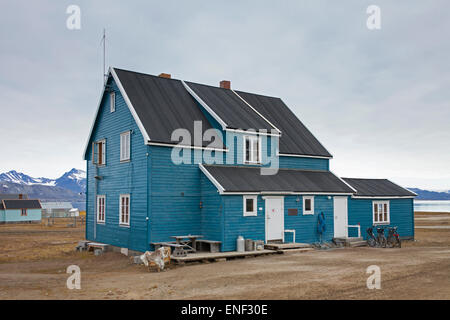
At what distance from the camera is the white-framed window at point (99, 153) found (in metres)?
25.7

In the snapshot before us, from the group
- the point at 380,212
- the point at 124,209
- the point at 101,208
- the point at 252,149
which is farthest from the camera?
the point at 380,212

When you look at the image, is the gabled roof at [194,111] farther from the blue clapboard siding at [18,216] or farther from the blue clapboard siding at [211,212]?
the blue clapboard siding at [18,216]

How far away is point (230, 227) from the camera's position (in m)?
20.7

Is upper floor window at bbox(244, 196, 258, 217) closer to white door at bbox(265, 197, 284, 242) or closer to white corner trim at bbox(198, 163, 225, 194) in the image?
white door at bbox(265, 197, 284, 242)

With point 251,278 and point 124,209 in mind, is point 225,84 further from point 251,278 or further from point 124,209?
point 251,278

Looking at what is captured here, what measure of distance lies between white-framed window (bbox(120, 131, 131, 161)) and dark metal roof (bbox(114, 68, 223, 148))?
171 cm

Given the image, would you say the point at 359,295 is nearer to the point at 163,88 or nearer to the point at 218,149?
the point at 218,149

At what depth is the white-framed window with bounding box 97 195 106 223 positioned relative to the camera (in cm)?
2541

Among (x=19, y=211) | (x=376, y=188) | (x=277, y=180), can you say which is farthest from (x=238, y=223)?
(x=19, y=211)

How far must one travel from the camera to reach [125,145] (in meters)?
23.2

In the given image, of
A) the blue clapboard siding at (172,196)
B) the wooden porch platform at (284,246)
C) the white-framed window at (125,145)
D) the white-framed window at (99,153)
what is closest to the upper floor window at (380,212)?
the wooden porch platform at (284,246)

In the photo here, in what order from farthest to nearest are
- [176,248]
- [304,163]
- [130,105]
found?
1. [304,163]
2. [130,105]
3. [176,248]

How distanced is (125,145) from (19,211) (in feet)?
170

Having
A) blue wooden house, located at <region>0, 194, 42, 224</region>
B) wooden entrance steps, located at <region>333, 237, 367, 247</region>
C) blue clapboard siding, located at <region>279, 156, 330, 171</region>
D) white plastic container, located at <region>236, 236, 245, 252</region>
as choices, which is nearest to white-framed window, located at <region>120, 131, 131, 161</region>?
white plastic container, located at <region>236, 236, 245, 252</region>
